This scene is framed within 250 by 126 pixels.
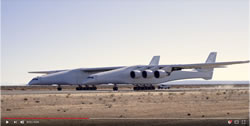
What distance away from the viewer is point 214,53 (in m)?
68.8

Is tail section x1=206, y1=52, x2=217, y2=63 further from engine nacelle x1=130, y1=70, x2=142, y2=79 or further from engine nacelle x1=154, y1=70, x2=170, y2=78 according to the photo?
engine nacelle x1=130, y1=70, x2=142, y2=79

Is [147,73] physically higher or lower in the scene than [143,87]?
higher

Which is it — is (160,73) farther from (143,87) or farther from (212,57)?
(212,57)

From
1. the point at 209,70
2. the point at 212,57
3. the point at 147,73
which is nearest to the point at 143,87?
the point at 147,73

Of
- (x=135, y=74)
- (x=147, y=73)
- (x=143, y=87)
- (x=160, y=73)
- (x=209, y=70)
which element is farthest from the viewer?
(x=209, y=70)

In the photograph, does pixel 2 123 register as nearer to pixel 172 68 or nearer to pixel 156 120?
pixel 156 120

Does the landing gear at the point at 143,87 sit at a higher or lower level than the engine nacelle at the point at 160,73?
lower

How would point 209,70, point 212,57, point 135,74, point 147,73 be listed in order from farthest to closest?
1. point 212,57
2. point 209,70
3. point 135,74
4. point 147,73

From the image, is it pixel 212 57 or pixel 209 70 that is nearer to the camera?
pixel 209 70

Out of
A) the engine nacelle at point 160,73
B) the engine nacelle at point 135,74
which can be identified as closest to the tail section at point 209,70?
the engine nacelle at point 160,73

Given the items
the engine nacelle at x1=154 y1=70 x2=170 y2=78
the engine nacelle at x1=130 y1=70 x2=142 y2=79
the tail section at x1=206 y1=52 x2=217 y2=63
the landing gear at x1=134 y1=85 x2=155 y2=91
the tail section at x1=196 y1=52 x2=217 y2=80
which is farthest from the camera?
the tail section at x1=206 y1=52 x2=217 y2=63

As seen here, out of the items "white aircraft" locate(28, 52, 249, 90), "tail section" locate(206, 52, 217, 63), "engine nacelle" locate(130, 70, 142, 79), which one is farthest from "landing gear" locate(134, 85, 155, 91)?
"tail section" locate(206, 52, 217, 63)

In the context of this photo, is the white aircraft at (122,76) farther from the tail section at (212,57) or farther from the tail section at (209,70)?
the tail section at (212,57)

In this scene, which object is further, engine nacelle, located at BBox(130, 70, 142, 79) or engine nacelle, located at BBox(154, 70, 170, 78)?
engine nacelle, located at BBox(154, 70, 170, 78)
